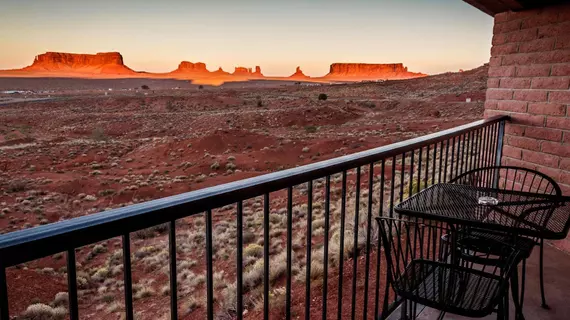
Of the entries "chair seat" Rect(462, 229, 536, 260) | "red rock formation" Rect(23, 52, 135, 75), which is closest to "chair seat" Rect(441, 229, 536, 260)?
"chair seat" Rect(462, 229, 536, 260)

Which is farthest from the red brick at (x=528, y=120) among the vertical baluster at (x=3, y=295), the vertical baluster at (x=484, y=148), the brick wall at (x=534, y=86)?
the vertical baluster at (x=3, y=295)

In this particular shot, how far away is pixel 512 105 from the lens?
4598 mm

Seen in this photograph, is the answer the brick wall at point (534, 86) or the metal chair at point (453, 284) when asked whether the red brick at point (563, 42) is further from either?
the metal chair at point (453, 284)

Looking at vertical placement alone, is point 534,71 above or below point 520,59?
below

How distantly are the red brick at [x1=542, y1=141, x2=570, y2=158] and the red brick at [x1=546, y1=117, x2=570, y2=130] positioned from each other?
0.17 meters

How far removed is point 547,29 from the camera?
4117 mm

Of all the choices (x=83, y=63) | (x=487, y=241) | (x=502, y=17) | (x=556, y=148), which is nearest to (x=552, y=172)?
(x=556, y=148)

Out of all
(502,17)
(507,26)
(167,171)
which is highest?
(502,17)

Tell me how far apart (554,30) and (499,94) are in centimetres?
89

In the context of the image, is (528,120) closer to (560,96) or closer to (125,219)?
(560,96)

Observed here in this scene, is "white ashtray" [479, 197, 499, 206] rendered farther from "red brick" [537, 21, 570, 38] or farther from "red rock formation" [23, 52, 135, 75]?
"red rock formation" [23, 52, 135, 75]

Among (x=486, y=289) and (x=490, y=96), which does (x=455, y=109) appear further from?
(x=486, y=289)

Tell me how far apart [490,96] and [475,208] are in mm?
2860

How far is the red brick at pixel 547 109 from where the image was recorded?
4.05 metres
